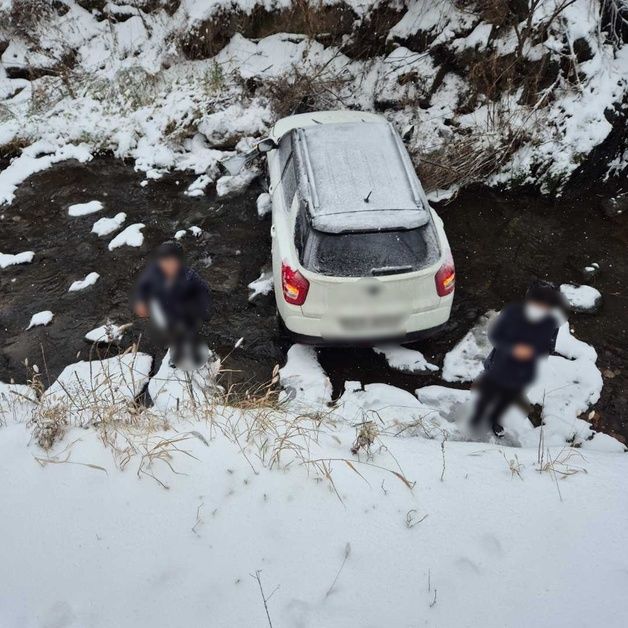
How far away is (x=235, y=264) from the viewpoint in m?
6.26

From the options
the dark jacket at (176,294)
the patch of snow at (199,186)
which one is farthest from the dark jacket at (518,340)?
the patch of snow at (199,186)

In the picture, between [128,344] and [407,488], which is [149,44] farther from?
[407,488]

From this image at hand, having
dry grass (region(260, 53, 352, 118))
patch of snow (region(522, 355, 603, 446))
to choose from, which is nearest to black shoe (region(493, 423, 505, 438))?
patch of snow (region(522, 355, 603, 446))

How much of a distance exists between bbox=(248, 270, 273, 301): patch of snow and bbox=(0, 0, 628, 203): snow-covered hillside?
7.98ft

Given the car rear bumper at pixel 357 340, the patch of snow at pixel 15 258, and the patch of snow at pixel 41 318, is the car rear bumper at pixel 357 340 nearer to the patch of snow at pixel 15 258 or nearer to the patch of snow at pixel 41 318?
the patch of snow at pixel 41 318

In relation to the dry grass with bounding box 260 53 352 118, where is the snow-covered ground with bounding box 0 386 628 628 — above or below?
below

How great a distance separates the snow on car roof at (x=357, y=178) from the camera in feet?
13.8

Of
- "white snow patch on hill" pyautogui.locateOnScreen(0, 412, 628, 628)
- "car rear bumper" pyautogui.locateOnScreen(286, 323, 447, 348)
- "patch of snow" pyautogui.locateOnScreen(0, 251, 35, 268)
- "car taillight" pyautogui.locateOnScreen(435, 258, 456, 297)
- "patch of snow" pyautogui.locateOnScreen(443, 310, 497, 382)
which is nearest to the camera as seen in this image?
"white snow patch on hill" pyautogui.locateOnScreen(0, 412, 628, 628)

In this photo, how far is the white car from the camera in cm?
420

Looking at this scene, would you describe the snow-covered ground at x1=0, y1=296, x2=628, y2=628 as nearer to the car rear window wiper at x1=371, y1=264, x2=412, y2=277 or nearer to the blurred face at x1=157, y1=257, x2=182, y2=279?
the blurred face at x1=157, y1=257, x2=182, y2=279

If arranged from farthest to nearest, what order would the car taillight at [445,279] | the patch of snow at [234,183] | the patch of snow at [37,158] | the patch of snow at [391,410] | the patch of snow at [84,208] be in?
the patch of snow at [37,158] < the patch of snow at [234,183] < the patch of snow at [84,208] < the car taillight at [445,279] < the patch of snow at [391,410]

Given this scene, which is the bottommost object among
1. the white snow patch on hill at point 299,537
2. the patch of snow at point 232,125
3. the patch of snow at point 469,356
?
the patch of snow at point 469,356

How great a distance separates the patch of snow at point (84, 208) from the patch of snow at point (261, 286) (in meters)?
2.90

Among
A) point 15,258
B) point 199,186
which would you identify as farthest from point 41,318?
point 199,186
